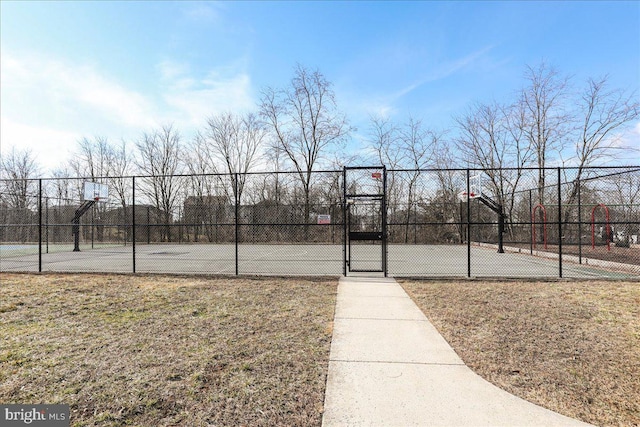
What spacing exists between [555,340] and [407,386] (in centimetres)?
245

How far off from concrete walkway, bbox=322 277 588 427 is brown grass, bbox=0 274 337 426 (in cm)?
24

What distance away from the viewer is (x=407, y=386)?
114 inches

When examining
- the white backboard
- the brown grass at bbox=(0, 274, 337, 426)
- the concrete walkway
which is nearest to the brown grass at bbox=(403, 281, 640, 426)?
the concrete walkway

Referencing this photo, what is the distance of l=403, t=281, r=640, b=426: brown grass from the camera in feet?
8.94

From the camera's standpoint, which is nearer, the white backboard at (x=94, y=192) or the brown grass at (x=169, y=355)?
the brown grass at (x=169, y=355)

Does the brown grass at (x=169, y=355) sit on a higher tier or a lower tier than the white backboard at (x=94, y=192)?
lower

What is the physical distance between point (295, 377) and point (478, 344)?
2377 millimetres

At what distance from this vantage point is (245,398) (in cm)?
270

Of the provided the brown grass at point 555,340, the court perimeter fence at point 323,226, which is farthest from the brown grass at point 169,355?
the court perimeter fence at point 323,226

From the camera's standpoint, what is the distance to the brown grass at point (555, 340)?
272 cm

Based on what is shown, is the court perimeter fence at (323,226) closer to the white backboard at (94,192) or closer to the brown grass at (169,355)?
the white backboard at (94,192)

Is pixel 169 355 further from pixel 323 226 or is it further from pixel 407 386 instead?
pixel 323 226

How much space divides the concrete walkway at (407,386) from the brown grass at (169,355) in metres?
0.24

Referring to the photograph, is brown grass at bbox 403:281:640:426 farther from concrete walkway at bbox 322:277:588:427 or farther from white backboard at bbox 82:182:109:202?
white backboard at bbox 82:182:109:202
